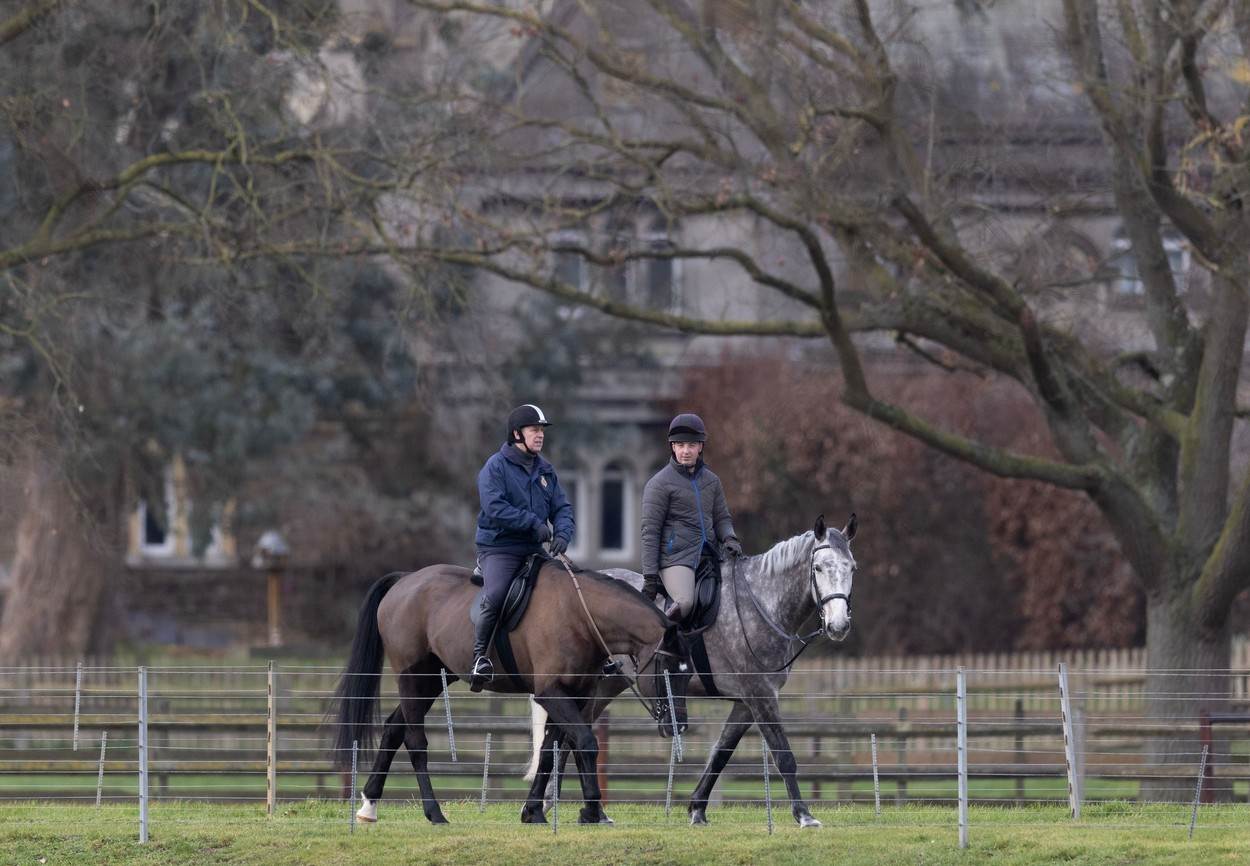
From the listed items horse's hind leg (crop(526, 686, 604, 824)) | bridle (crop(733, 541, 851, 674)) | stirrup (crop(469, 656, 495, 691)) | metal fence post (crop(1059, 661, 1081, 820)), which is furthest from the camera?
bridle (crop(733, 541, 851, 674))

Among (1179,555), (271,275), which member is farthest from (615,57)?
(1179,555)

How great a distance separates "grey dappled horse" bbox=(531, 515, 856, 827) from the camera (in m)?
14.3

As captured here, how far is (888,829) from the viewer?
13812 millimetres

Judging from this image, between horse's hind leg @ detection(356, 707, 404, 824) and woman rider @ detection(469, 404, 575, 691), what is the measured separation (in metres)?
0.71

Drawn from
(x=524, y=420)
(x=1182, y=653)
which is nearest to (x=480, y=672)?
(x=524, y=420)

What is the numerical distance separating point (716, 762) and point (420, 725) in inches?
86.0

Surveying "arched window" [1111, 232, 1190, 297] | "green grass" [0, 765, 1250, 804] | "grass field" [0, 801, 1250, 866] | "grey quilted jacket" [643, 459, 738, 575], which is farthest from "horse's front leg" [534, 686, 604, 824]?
"arched window" [1111, 232, 1190, 297]

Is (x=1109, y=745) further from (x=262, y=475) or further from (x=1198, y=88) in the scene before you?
(x=262, y=475)

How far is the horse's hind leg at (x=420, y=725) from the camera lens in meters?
14.4

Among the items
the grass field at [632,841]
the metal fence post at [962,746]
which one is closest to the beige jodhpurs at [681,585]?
the grass field at [632,841]

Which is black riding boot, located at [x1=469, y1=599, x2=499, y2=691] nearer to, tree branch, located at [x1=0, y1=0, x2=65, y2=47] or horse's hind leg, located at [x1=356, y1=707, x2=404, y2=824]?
horse's hind leg, located at [x1=356, y1=707, x2=404, y2=824]

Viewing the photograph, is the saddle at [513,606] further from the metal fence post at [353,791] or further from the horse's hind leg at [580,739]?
the metal fence post at [353,791]

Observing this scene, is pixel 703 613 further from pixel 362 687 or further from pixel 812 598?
pixel 362 687

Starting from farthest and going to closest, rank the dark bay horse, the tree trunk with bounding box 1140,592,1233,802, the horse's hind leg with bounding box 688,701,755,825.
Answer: the tree trunk with bounding box 1140,592,1233,802 → the horse's hind leg with bounding box 688,701,755,825 → the dark bay horse
